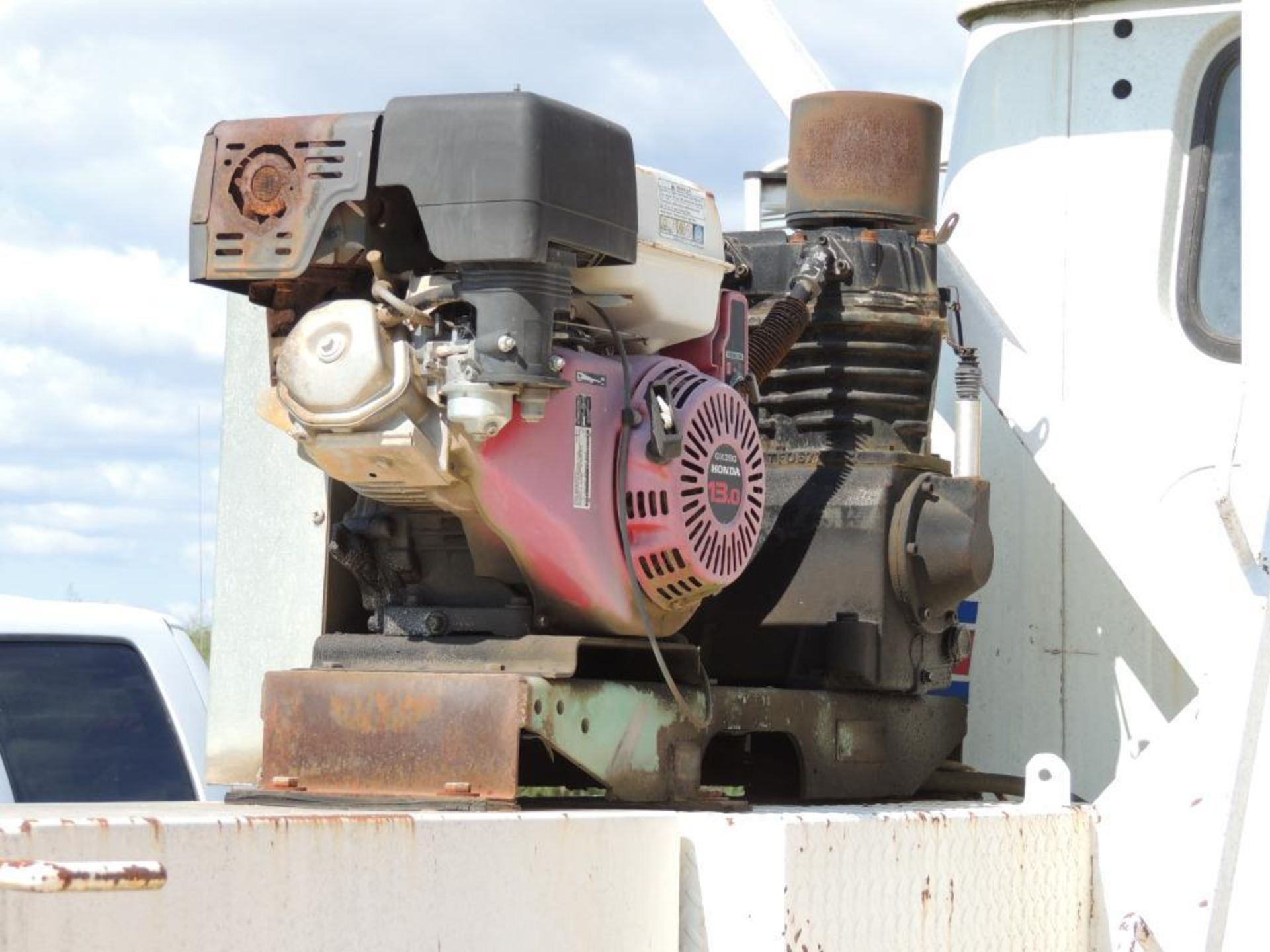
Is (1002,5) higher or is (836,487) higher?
(1002,5)

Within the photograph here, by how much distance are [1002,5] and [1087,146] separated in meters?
0.36

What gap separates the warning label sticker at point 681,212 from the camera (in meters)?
3.28

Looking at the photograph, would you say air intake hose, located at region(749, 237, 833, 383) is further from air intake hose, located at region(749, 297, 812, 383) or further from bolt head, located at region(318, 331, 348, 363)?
bolt head, located at region(318, 331, 348, 363)

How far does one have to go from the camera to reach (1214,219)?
4.27m

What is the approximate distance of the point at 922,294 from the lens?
13.0ft

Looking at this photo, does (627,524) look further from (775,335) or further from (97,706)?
(97,706)

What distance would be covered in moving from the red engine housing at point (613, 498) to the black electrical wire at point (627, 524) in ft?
0.03

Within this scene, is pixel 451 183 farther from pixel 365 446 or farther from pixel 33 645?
pixel 33 645

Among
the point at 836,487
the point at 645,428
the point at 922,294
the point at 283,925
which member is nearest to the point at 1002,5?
the point at 922,294

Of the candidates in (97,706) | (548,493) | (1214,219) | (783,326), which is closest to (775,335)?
(783,326)

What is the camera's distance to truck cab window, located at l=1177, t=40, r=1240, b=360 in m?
4.23

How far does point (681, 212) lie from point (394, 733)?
92 centimetres

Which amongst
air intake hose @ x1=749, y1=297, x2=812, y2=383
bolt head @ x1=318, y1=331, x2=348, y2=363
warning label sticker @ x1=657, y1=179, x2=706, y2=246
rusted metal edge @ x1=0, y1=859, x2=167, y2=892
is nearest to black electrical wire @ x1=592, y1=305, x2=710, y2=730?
warning label sticker @ x1=657, y1=179, x2=706, y2=246

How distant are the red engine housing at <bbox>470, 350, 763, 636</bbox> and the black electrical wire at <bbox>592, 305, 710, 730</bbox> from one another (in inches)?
0.4
